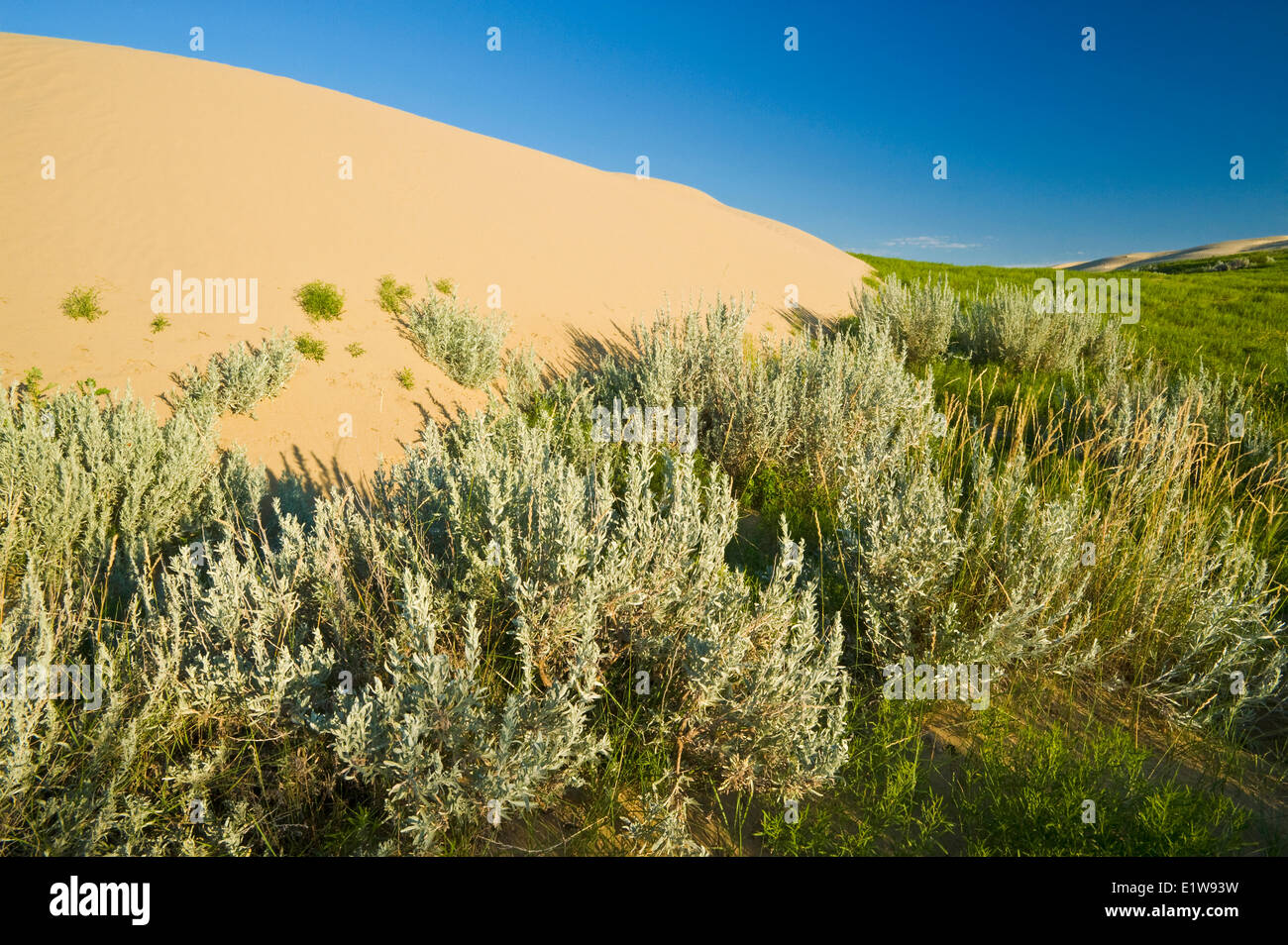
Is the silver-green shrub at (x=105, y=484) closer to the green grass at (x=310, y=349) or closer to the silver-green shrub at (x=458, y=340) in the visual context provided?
the green grass at (x=310, y=349)

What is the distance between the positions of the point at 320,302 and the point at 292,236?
65.9 inches

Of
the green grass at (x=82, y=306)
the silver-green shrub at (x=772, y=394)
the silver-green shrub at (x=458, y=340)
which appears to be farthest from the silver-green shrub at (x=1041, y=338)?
the green grass at (x=82, y=306)

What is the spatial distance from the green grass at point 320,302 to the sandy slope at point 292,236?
0.13 metres

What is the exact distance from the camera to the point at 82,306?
18.7 feet

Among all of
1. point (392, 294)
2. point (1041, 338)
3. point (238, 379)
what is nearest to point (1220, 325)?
point (1041, 338)

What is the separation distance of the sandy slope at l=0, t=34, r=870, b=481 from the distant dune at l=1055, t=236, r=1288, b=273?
59902mm

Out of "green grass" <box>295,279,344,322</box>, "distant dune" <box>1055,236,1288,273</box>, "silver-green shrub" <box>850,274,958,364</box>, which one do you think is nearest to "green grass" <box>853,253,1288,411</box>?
"silver-green shrub" <box>850,274,958,364</box>

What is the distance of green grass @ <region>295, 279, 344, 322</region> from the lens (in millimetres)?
6410

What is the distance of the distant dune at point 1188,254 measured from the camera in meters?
59.9

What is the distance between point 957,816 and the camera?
2271mm

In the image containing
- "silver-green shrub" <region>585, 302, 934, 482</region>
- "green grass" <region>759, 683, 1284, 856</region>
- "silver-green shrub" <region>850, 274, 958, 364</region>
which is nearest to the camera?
"green grass" <region>759, 683, 1284, 856</region>

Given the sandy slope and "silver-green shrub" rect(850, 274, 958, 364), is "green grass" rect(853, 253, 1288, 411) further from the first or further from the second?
the sandy slope

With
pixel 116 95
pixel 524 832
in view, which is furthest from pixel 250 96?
pixel 524 832
